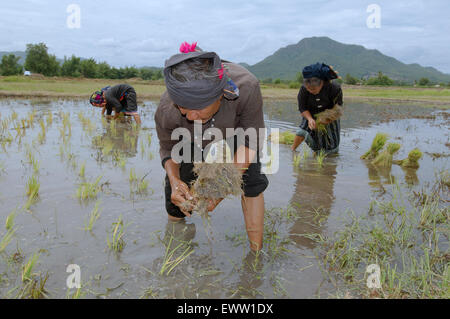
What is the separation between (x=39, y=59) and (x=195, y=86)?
55905 mm

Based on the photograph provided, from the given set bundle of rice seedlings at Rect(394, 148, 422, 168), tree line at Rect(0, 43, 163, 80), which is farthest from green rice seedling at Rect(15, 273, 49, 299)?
tree line at Rect(0, 43, 163, 80)

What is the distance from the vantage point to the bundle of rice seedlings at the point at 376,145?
5.06 m

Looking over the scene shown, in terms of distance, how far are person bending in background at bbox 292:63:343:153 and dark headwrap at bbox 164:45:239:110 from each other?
9.11 feet

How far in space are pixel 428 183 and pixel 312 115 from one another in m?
1.80

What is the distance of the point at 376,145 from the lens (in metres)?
5.11

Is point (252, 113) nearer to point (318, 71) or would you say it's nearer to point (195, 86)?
point (195, 86)

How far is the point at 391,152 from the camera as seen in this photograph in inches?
189

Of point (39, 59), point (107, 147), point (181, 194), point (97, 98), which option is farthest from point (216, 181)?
point (39, 59)

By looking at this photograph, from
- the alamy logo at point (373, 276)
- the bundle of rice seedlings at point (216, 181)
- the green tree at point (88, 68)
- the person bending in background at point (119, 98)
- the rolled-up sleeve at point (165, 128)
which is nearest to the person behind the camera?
the alamy logo at point (373, 276)

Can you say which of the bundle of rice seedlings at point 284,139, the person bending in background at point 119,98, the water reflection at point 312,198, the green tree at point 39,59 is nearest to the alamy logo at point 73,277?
the water reflection at point 312,198

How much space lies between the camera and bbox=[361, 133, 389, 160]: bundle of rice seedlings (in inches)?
199

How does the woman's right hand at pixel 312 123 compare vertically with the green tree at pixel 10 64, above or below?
below

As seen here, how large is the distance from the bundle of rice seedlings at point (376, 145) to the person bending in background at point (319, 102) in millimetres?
615

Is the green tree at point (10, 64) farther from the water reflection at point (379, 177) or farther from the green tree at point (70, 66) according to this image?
the water reflection at point (379, 177)
